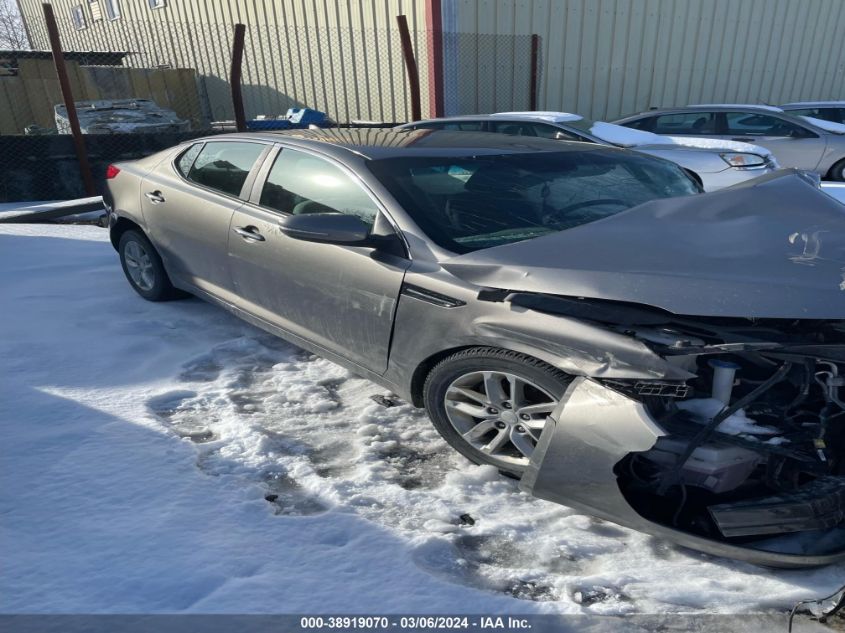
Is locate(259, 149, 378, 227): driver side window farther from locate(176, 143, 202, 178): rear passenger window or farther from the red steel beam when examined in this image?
the red steel beam

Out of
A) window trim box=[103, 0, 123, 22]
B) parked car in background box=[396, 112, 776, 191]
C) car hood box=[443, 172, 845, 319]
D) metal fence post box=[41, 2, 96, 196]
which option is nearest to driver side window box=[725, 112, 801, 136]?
parked car in background box=[396, 112, 776, 191]

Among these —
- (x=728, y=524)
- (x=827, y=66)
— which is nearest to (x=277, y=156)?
(x=728, y=524)

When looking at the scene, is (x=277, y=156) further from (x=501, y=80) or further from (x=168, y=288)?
(x=501, y=80)

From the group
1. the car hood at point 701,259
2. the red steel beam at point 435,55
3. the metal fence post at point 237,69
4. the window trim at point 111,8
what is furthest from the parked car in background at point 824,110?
the window trim at point 111,8

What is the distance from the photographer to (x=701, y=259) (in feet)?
7.20

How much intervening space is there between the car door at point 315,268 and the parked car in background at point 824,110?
33.2ft

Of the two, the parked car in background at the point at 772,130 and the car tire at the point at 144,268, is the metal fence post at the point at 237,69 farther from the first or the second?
the parked car in background at the point at 772,130

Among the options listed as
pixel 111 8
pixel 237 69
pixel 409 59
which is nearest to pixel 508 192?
pixel 237 69

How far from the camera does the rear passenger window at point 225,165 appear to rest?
357 centimetres

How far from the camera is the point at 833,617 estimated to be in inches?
72.1

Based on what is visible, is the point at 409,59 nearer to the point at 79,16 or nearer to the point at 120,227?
the point at 120,227

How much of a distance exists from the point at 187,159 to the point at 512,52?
9.01m

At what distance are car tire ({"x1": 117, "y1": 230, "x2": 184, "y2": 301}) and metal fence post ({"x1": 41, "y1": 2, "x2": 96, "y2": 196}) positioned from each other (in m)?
4.33

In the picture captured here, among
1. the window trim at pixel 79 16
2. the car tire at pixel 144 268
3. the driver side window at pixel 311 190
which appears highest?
the window trim at pixel 79 16
